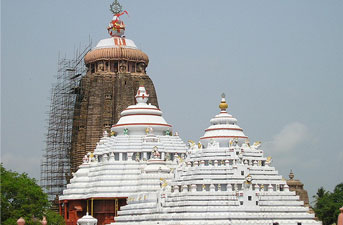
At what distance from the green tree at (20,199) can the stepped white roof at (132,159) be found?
10739 mm

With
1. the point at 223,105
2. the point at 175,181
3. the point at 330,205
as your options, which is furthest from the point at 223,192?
the point at 330,205

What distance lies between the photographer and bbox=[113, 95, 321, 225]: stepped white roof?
6294cm

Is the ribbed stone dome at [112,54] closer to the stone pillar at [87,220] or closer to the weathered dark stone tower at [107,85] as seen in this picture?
the weathered dark stone tower at [107,85]

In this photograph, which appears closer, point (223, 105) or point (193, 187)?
point (193, 187)

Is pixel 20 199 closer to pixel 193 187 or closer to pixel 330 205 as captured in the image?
pixel 193 187

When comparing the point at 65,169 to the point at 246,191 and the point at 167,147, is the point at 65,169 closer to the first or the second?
the point at 167,147

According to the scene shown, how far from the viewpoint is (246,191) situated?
63.8 meters

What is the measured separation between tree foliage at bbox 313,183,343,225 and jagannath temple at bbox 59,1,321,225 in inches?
673

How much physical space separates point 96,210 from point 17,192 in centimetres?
1409

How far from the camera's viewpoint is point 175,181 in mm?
66938

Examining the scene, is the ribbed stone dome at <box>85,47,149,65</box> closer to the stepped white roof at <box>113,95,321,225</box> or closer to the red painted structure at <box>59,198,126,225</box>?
the red painted structure at <box>59,198,126,225</box>

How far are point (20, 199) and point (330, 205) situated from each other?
3654 cm

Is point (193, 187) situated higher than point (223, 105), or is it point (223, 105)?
point (223, 105)

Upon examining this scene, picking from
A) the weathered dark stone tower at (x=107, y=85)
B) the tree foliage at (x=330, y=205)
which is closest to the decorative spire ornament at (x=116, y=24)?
the weathered dark stone tower at (x=107, y=85)
